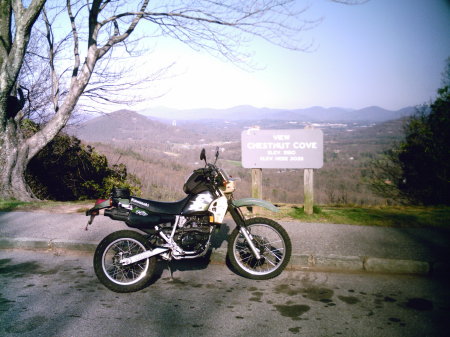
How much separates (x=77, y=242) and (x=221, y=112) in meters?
40.5

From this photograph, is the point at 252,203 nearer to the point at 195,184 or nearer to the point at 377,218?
the point at 195,184

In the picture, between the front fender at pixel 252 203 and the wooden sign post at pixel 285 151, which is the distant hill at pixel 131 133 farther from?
the front fender at pixel 252 203

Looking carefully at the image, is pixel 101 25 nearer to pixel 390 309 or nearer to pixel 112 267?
pixel 112 267

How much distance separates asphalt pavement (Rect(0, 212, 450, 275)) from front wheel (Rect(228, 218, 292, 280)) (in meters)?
0.48

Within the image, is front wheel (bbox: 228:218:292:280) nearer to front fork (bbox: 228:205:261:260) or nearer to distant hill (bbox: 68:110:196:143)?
front fork (bbox: 228:205:261:260)

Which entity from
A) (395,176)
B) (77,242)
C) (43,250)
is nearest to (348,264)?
(77,242)

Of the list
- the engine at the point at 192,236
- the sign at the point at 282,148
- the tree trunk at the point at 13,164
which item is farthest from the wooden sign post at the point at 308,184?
the tree trunk at the point at 13,164

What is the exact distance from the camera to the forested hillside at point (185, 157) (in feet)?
45.4

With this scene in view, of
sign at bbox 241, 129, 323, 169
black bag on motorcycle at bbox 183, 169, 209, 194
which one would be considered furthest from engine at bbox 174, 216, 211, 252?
sign at bbox 241, 129, 323, 169

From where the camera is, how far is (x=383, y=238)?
5867 millimetres

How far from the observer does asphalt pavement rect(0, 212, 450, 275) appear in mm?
4871

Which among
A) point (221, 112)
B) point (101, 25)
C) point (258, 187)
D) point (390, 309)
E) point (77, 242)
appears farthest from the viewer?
→ point (221, 112)

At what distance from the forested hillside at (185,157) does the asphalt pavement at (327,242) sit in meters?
3.64

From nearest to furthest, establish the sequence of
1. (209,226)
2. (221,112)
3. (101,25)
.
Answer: (209,226)
(101,25)
(221,112)
